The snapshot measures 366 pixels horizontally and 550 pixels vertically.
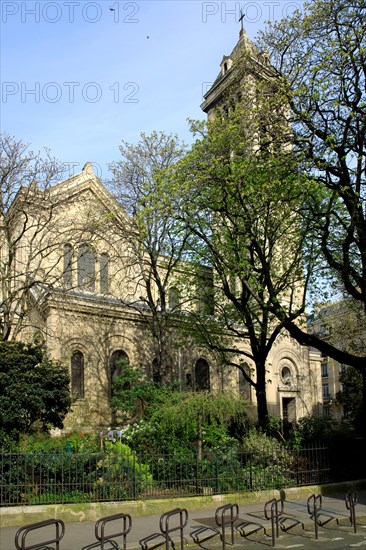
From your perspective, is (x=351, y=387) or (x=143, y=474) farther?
(x=351, y=387)

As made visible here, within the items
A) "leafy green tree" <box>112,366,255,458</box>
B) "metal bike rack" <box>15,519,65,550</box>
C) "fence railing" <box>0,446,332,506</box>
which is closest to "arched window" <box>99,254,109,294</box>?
"leafy green tree" <box>112,366,255,458</box>

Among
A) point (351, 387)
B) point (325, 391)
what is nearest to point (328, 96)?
point (351, 387)

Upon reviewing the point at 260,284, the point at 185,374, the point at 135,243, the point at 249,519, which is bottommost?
the point at 249,519

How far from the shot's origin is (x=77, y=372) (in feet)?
86.4

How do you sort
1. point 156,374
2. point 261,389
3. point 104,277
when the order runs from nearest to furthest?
point 261,389, point 156,374, point 104,277

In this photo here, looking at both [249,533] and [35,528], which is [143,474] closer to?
[249,533]

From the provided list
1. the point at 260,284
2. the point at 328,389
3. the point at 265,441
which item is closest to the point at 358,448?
the point at 265,441

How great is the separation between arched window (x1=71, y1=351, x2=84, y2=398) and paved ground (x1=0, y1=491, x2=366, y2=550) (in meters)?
14.4

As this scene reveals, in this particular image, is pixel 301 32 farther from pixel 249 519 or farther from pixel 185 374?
pixel 185 374

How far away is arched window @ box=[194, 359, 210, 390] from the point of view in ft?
106

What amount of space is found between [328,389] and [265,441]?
4492 cm

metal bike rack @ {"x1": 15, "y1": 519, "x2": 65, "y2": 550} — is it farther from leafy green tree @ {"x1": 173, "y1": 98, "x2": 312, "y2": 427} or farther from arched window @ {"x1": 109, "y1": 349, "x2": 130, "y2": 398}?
arched window @ {"x1": 109, "y1": 349, "x2": 130, "y2": 398}

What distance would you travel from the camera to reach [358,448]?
17156 mm

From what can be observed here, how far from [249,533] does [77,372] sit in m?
16.7
